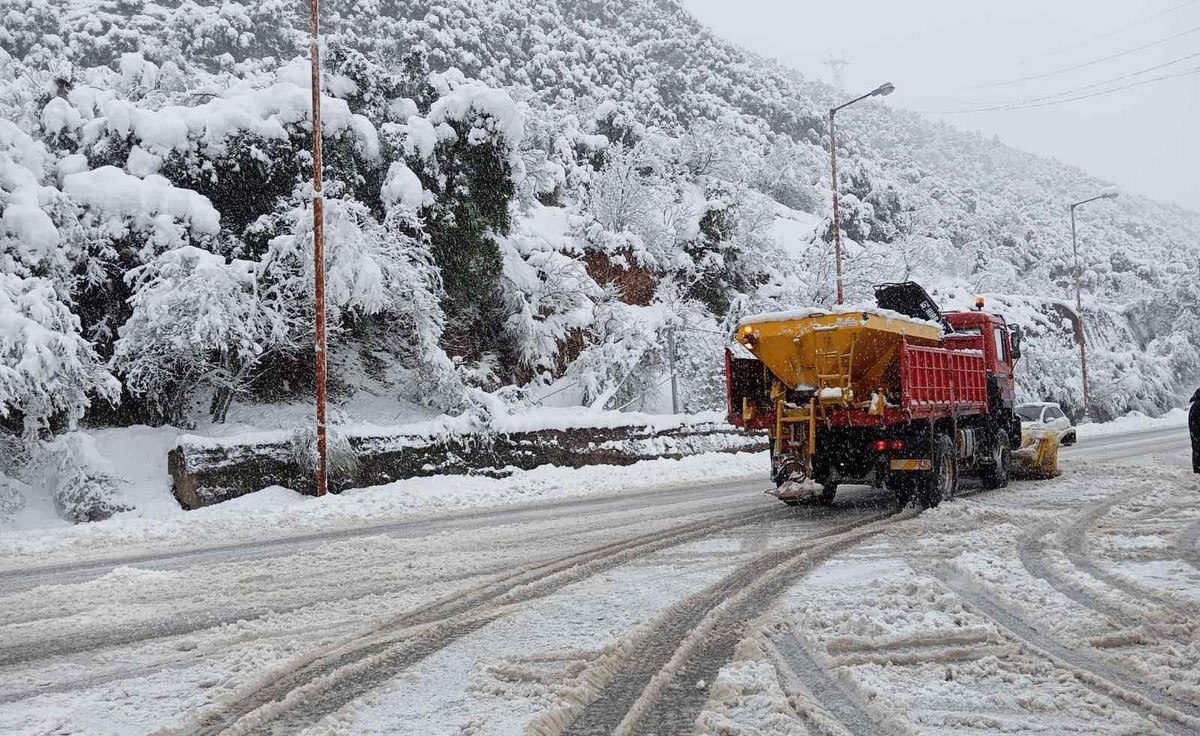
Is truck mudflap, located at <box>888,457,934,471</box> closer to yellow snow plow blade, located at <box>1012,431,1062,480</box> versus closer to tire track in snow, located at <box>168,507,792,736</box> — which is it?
tire track in snow, located at <box>168,507,792,736</box>

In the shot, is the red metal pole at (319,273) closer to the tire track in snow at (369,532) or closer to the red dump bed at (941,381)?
the tire track in snow at (369,532)

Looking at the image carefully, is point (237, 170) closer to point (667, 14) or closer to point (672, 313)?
point (672, 313)

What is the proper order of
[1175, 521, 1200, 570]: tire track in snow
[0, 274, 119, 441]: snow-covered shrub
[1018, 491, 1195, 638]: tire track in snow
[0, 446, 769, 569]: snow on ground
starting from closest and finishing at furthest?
[1018, 491, 1195, 638]: tire track in snow → [1175, 521, 1200, 570]: tire track in snow → [0, 446, 769, 569]: snow on ground → [0, 274, 119, 441]: snow-covered shrub

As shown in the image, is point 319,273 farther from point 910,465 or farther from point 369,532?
point 910,465

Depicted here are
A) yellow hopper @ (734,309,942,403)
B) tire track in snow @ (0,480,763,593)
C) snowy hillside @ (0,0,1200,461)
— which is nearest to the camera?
tire track in snow @ (0,480,763,593)

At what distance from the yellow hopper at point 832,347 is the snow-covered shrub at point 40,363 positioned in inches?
428

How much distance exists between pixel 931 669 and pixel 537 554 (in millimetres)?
5190

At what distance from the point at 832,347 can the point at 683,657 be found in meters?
7.10

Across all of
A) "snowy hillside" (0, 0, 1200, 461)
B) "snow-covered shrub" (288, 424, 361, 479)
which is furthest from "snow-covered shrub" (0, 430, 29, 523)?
"snow-covered shrub" (288, 424, 361, 479)

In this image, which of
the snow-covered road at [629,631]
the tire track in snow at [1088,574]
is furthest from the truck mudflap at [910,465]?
the tire track in snow at [1088,574]

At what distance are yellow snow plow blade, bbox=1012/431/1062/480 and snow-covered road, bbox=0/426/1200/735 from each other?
18.4 feet

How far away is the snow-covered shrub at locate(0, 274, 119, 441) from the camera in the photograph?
46.3ft

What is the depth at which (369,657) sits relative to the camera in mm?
5555

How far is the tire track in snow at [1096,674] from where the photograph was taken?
161 inches
